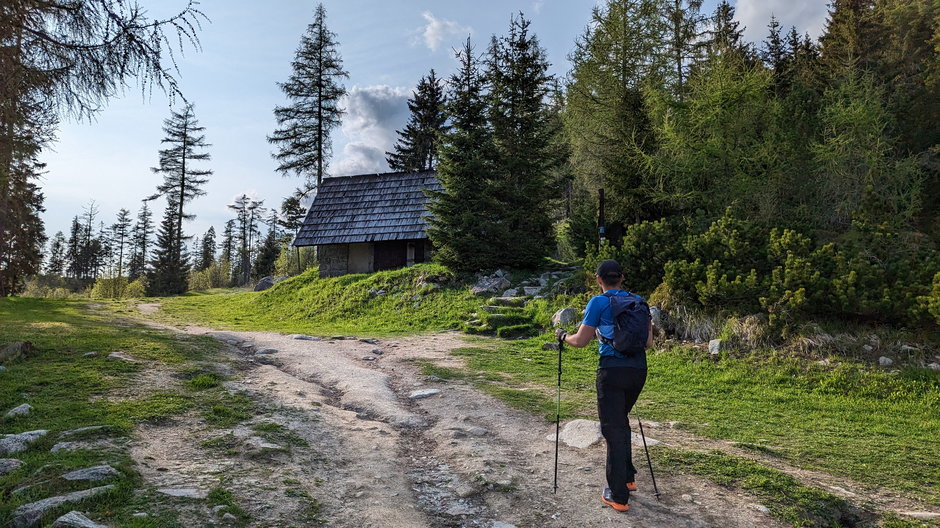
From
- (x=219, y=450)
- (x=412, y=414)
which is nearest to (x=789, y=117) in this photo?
(x=412, y=414)

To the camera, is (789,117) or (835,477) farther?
(789,117)

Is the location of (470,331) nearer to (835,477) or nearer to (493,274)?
(493,274)

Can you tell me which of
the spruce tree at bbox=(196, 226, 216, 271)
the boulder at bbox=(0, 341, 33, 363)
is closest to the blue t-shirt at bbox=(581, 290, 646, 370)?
the boulder at bbox=(0, 341, 33, 363)

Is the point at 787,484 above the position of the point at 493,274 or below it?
below

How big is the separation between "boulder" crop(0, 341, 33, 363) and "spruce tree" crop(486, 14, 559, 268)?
13789mm

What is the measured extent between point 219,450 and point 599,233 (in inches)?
551

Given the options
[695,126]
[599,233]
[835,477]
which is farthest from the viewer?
[599,233]

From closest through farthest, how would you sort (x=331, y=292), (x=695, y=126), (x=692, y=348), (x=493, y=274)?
(x=692, y=348) → (x=695, y=126) → (x=493, y=274) → (x=331, y=292)

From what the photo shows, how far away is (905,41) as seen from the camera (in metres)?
24.8

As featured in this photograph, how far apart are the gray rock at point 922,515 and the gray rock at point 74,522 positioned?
623cm

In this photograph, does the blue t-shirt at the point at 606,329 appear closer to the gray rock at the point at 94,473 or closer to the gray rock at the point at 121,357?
the gray rock at the point at 94,473

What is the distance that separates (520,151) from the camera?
19516 mm

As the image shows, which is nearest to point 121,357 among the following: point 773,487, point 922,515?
point 773,487

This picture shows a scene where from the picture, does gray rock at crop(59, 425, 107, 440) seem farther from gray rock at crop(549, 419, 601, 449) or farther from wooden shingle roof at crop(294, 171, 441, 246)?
wooden shingle roof at crop(294, 171, 441, 246)
